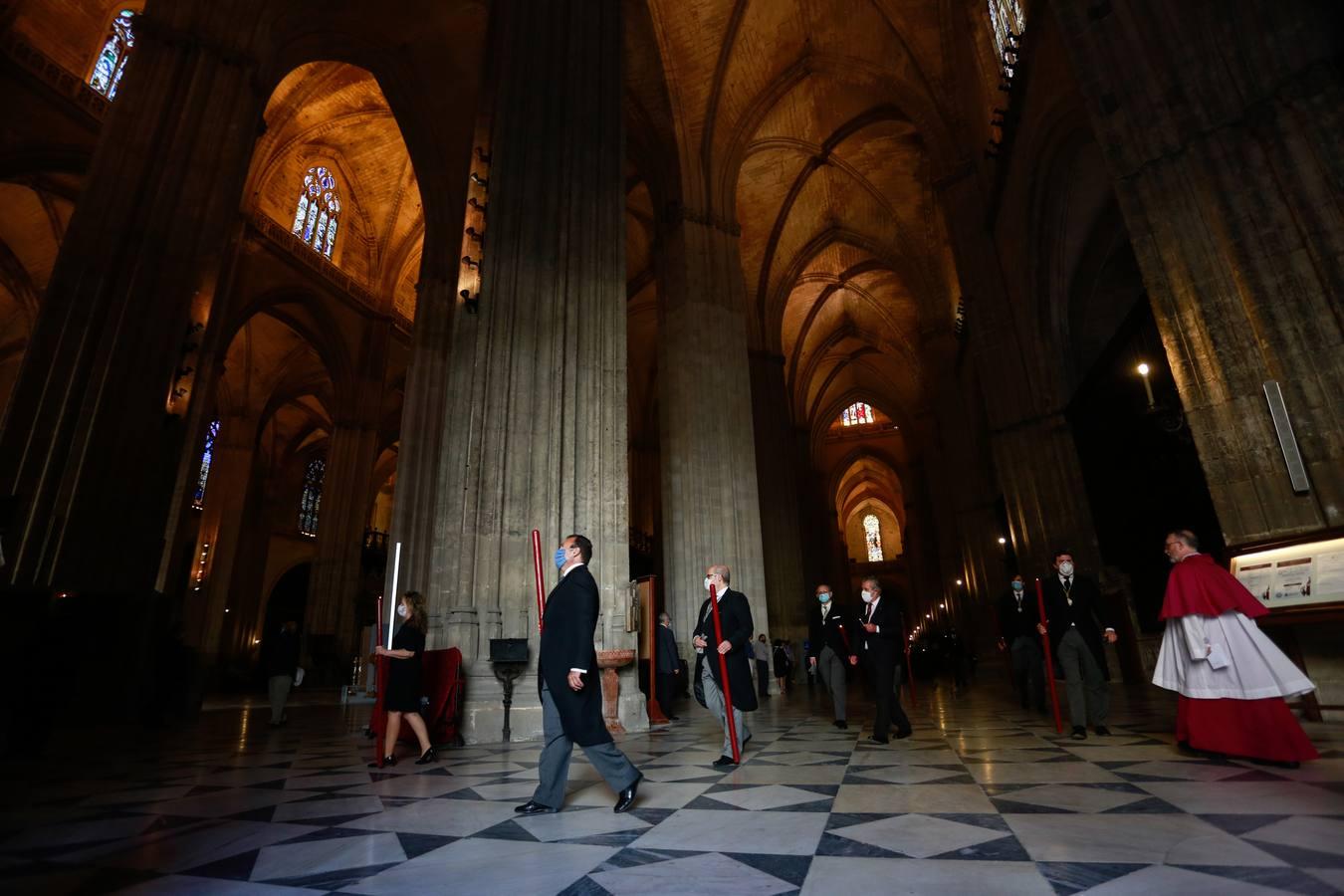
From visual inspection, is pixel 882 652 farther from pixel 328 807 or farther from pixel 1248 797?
pixel 328 807

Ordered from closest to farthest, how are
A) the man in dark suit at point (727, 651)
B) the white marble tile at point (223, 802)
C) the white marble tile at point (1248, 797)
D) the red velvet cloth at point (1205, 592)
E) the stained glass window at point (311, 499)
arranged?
the white marble tile at point (1248, 797) < the white marble tile at point (223, 802) < the red velvet cloth at point (1205, 592) < the man in dark suit at point (727, 651) < the stained glass window at point (311, 499)

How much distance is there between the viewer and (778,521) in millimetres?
19078

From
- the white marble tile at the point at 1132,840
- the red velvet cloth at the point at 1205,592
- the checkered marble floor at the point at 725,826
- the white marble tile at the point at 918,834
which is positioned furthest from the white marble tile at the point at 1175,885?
the red velvet cloth at the point at 1205,592

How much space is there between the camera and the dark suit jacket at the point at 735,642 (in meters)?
4.50

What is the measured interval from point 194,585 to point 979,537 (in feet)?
84.8

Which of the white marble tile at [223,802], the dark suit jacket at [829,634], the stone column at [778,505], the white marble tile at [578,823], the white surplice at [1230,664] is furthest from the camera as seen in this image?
the stone column at [778,505]

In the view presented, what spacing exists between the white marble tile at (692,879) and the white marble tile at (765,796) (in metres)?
0.86

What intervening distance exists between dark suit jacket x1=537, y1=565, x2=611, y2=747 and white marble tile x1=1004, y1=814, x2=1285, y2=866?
1652mm

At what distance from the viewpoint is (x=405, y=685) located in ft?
15.3

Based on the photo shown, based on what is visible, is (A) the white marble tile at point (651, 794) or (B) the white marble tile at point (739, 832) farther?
(A) the white marble tile at point (651, 794)

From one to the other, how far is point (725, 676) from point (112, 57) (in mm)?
21014

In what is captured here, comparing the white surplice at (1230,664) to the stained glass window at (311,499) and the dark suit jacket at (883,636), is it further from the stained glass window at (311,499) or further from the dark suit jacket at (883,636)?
the stained glass window at (311,499)

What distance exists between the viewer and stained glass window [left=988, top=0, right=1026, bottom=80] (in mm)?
11441

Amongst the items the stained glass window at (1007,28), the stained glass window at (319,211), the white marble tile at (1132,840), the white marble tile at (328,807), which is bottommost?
the white marble tile at (328,807)
